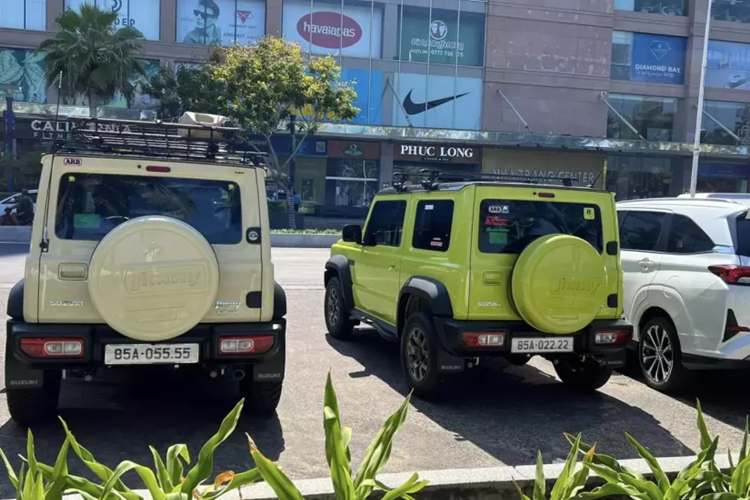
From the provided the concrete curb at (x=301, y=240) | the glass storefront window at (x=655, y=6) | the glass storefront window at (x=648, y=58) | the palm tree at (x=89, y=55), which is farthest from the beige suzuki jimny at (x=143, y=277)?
the glass storefront window at (x=655, y=6)

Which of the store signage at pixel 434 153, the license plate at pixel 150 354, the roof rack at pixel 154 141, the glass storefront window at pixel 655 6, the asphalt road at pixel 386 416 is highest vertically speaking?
the glass storefront window at pixel 655 6

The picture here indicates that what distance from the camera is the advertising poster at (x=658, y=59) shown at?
38.3m

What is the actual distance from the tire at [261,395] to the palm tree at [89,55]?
81.3 feet

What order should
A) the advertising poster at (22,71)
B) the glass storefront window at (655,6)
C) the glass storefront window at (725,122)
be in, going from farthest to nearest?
the glass storefront window at (725,122)
the glass storefront window at (655,6)
the advertising poster at (22,71)

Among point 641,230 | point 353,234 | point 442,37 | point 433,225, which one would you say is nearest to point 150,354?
point 433,225

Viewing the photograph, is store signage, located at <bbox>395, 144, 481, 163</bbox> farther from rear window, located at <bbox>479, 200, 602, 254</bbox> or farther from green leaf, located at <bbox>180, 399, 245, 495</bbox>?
green leaf, located at <bbox>180, 399, 245, 495</bbox>

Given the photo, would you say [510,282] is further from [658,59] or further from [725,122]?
[725,122]

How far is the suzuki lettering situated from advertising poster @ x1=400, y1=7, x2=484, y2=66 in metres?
2.66

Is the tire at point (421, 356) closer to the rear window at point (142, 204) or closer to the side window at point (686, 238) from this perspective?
the rear window at point (142, 204)

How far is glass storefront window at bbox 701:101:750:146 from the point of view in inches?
1531

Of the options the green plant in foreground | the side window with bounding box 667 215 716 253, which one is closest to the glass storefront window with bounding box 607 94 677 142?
the side window with bounding box 667 215 716 253

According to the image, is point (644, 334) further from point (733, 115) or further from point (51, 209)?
point (733, 115)

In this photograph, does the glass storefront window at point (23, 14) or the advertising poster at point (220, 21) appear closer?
the glass storefront window at point (23, 14)

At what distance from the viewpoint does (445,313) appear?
5492 mm
